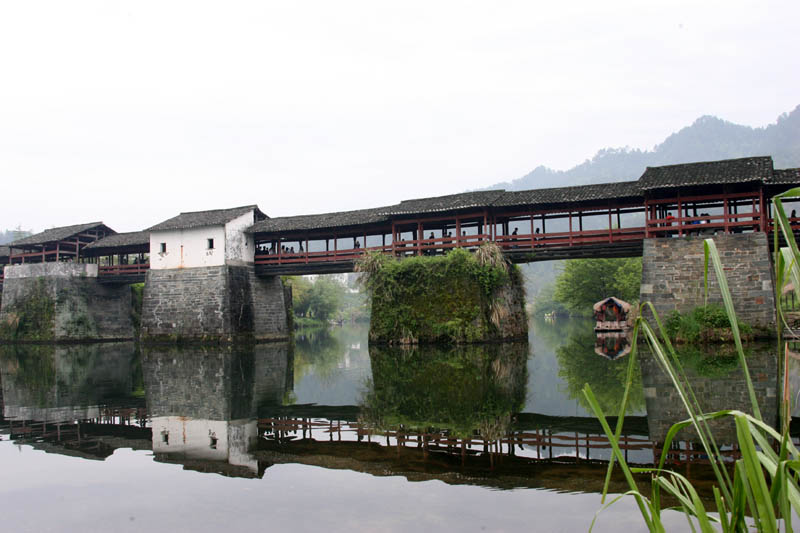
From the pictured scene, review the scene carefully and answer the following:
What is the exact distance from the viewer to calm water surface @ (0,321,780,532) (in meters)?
4.02

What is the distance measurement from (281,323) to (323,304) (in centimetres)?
3205

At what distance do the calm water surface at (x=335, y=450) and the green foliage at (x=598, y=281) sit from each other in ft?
85.4

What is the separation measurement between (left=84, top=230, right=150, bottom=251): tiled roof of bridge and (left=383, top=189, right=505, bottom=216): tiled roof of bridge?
1331 cm

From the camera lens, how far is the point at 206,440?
6.52m

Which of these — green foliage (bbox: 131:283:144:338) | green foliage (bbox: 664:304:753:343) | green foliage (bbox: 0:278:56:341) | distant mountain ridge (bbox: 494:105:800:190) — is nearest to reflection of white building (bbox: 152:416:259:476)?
green foliage (bbox: 664:304:753:343)

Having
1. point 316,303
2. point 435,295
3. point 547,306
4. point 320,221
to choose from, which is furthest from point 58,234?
point 547,306

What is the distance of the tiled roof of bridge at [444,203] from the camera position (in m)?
21.7

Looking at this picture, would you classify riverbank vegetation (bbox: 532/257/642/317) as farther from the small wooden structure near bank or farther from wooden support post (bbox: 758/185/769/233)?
A: wooden support post (bbox: 758/185/769/233)

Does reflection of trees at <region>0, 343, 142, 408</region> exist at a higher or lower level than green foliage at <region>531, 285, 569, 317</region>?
lower

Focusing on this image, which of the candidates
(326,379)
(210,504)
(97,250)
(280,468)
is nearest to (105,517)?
(210,504)

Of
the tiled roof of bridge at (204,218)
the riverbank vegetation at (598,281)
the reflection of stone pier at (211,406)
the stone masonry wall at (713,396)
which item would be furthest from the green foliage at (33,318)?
the riverbank vegetation at (598,281)

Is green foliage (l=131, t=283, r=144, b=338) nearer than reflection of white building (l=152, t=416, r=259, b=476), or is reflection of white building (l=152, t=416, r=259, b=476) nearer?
reflection of white building (l=152, t=416, r=259, b=476)

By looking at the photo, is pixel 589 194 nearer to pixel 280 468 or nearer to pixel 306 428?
pixel 306 428

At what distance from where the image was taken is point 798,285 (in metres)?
1.55
